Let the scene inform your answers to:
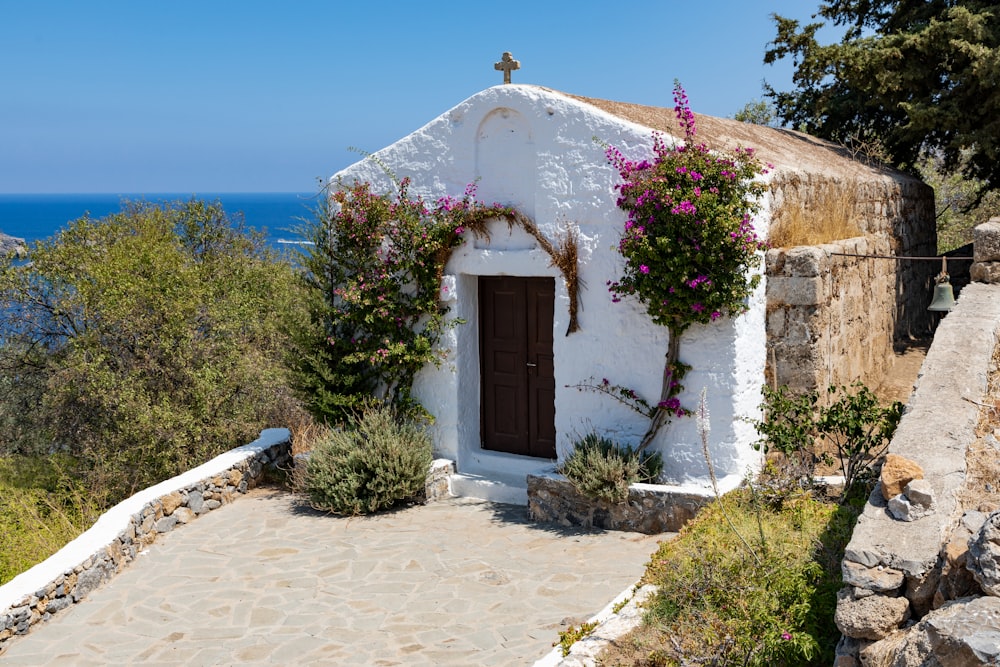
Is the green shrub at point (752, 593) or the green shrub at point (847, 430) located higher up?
the green shrub at point (847, 430)

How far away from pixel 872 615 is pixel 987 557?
0.58 m

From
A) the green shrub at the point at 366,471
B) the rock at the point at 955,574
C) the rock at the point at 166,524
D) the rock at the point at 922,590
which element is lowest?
the rock at the point at 166,524

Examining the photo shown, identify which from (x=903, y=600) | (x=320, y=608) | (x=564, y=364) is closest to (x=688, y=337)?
(x=564, y=364)

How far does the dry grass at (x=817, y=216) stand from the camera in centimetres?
798

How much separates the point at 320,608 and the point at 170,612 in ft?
3.71

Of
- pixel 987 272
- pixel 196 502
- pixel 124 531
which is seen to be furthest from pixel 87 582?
pixel 987 272

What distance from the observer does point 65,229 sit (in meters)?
12.9

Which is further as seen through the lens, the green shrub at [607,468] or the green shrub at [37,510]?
the green shrub at [37,510]

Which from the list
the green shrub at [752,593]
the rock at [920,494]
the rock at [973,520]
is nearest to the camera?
the rock at [973,520]

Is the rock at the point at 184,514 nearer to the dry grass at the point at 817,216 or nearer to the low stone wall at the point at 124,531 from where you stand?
the low stone wall at the point at 124,531

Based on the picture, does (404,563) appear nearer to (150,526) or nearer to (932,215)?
(150,526)

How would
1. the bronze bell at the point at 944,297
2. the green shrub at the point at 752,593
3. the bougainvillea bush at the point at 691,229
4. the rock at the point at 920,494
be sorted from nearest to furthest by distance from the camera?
the rock at the point at 920,494 < the green shrub at the point at 752,593 < the bronze bell at the point at 944,297 < the bougainvillea bush at the point at 691,229

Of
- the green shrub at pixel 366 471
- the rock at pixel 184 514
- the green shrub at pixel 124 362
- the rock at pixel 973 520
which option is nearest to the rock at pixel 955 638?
the rock at pixel 973 520

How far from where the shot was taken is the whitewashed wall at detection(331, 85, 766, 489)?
764 centimetres
